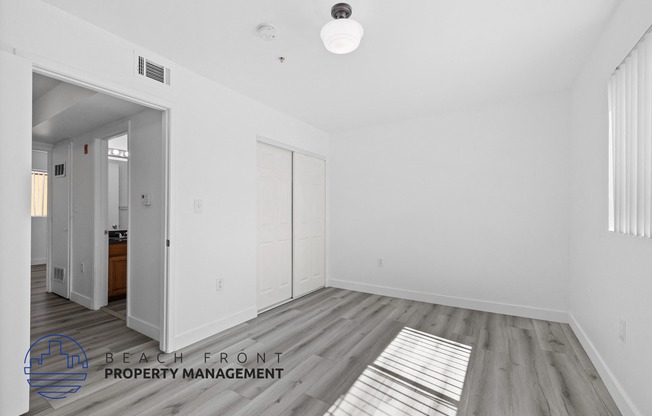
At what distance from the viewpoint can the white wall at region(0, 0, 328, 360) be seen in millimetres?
1860

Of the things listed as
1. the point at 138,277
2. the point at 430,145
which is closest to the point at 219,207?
the point at 138,277

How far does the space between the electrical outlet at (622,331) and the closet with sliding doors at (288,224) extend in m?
3.22

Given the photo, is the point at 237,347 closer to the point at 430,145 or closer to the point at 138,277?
the point at 138,277

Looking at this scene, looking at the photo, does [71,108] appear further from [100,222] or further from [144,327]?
[144,327]

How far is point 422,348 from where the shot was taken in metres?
2.63

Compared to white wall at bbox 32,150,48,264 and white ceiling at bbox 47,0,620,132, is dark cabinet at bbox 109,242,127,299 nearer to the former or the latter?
white ceiling at bbox 47,0,620,132

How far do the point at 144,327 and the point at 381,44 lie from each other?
3.43 meters

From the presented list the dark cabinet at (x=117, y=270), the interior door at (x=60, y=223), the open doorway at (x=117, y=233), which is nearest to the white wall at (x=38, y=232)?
the open doorway at (x=117, y=233)

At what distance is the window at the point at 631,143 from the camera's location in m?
1.59

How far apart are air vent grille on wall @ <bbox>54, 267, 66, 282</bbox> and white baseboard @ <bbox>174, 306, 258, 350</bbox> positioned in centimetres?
290

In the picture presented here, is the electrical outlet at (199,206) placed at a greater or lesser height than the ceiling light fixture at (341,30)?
lesser

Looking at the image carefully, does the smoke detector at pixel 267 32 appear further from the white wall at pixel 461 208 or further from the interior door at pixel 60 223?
the interior door at pixel 60 223

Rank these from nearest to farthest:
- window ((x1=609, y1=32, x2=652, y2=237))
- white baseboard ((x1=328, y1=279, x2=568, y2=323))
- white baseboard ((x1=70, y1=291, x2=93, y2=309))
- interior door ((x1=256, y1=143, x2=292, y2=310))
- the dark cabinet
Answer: window ((x1=609, y1=32, x2=652, y2=237)) → white baseboard ((x1=328, y1=279, x2=568, y2=323)) → interior door ((x1=256, y1=143, x2=292, y2=310)) → white baseboard ((x1=70, y1=291, x2=93, y2=309)) → the dark cabinet

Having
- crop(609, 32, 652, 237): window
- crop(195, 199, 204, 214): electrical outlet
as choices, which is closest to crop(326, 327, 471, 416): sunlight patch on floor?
crop(609, 32, 652, 237): window
